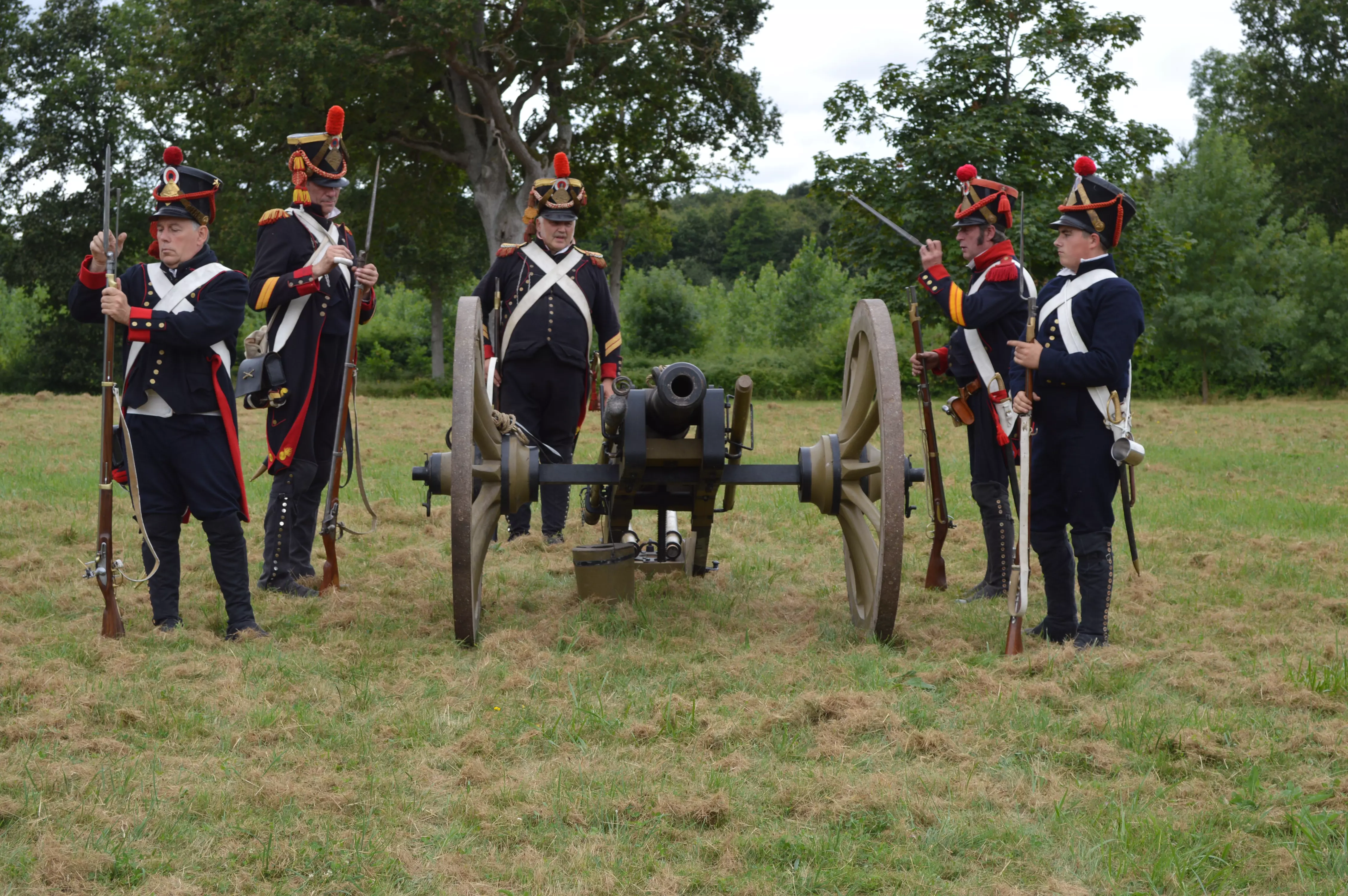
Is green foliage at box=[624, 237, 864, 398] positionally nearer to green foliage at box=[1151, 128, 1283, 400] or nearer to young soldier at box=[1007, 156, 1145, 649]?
green foliage at box=[1151, 128, 1283, 400]

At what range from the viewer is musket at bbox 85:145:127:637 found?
5.04 meters

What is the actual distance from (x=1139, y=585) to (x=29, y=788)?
512 cm

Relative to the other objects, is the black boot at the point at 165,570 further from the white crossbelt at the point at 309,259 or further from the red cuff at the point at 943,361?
the red cuff at the point at 943,361

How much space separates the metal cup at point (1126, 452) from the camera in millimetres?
5004

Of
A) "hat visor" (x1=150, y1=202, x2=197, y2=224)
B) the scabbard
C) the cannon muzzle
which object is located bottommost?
the scabbard

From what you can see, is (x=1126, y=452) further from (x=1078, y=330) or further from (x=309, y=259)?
(x=309, y=259)

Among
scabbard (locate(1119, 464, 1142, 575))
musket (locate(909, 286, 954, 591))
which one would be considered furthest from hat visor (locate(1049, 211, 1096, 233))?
musket (locate(909, 286, 954, 591))

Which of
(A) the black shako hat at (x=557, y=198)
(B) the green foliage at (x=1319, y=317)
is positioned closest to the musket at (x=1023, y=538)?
(A) the black shako hat at (x=557, y=198)

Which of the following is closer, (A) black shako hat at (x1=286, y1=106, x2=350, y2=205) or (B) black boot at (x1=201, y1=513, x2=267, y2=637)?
(B) black boot at (x1=201, y1=513, x2=267, y2=637)

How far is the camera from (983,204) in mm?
5953

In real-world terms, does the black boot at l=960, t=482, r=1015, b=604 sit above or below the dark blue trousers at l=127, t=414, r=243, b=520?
below

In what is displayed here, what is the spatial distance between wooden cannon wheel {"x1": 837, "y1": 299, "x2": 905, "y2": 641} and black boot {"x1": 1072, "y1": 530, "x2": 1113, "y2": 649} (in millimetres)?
726

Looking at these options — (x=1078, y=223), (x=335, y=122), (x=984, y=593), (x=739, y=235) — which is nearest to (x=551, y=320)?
(x=335, y=122)

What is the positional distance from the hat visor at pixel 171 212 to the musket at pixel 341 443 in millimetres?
844
